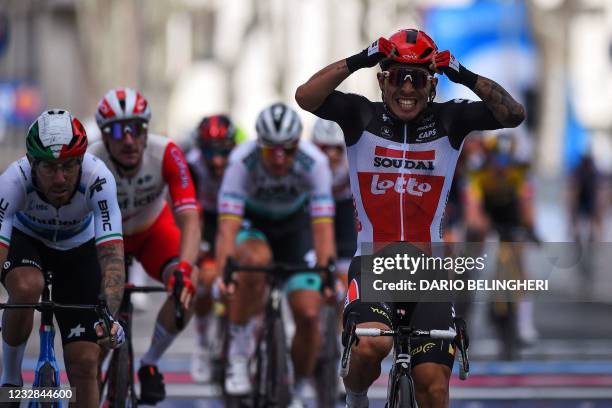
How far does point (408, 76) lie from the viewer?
7.82 m

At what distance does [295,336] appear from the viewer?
36.1 feet

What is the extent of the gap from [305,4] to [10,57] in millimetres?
43499

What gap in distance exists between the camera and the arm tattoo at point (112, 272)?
816 centimetres

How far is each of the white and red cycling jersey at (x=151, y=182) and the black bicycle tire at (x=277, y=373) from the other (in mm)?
1193

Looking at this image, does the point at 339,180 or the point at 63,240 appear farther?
the point at 339,180

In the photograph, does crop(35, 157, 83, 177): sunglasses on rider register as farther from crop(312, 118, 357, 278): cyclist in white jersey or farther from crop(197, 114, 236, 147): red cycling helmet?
crop(312, 118, 357, 278): cyclist in white jersey

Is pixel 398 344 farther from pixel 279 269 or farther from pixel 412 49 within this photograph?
pixel 279 269

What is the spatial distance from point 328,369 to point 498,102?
13.2 ft

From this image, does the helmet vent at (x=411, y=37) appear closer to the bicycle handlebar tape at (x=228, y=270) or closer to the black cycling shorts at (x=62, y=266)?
the black cycling shorts at (x=62, y=266)

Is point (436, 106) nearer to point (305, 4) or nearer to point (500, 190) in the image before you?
point (500, 190)

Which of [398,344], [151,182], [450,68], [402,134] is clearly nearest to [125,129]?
[151,182]

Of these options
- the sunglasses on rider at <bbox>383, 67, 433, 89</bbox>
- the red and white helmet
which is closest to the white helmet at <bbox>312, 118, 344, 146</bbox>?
the red and white helmet

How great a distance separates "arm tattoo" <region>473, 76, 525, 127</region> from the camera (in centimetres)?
796

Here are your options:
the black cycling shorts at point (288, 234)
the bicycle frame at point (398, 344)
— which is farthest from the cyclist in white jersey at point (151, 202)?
the bicycle frame at point (398, 344)
